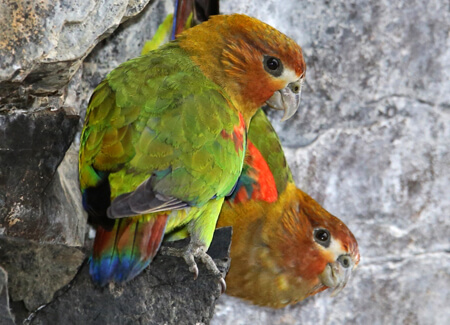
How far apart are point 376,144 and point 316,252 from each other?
67cm

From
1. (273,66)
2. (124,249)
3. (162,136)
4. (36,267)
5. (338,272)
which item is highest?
(273,66)

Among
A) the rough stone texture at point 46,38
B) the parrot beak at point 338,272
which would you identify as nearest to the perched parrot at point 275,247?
the parrot beak at point 338,272

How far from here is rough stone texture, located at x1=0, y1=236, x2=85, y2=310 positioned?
1.76 metres

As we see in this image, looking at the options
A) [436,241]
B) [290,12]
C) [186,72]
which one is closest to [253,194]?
[186,72]

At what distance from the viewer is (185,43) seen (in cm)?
205

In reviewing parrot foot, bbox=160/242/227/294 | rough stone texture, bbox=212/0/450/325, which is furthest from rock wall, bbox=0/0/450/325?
parrot foot, bbox=160/242/227/294

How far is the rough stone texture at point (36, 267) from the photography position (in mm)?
1757

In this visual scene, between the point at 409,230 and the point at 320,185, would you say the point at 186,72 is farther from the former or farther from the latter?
the point at 409,230

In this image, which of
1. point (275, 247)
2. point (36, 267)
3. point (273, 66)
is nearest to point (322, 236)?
point (275, 247)

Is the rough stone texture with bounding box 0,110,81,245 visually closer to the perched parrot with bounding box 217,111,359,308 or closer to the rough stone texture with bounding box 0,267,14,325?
the rough stone texture with bounding box 0,267,14,325

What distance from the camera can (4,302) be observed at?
5.46ft

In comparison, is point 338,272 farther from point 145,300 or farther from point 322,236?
point 145,300

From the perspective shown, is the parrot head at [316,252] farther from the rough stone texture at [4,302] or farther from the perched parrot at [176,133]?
the rough stone texture at [4,302]

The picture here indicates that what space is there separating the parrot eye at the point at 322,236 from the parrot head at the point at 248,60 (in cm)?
45
